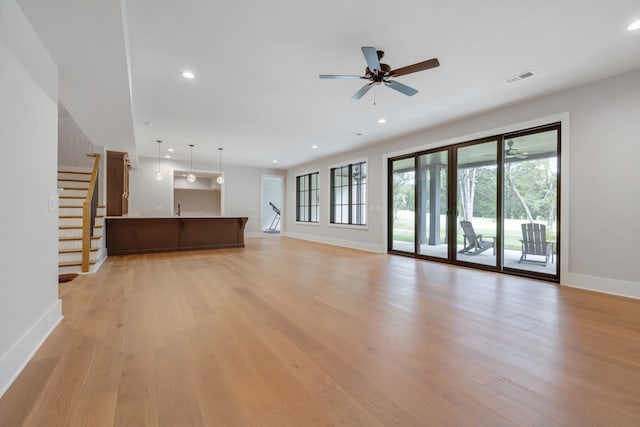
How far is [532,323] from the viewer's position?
2.60m

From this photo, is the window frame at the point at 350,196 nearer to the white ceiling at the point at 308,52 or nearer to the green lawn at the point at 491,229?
the green lawn at the point at 491,229

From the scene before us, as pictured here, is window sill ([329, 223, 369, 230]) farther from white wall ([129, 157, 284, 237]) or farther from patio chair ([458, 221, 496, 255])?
white wall ([129, 157, 284, 237])

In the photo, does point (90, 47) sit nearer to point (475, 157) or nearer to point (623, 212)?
point (475, 157)

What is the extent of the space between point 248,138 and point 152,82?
2977 mm

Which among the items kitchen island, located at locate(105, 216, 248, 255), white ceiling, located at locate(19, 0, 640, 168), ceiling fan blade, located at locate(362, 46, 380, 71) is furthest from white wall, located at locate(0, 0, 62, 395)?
kitchen island, located at locate(105, 216, 248, 255)

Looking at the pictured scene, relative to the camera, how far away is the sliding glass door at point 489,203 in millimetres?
4363

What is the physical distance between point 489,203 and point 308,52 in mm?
3998

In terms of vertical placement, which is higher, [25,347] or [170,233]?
[170,233]

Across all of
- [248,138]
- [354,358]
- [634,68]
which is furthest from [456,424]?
[248,138]

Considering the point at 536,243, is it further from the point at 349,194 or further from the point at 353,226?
the point at 349,194

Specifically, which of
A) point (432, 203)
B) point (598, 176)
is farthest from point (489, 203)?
point (598, 176)

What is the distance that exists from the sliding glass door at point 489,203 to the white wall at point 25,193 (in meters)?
5.84

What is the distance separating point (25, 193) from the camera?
202 centimetres

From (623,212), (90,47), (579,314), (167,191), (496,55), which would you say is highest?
(496,55)
